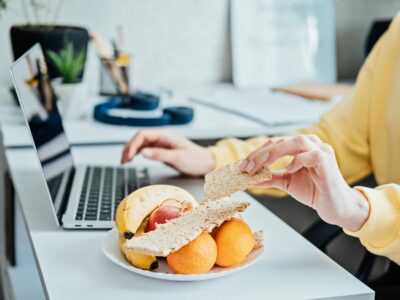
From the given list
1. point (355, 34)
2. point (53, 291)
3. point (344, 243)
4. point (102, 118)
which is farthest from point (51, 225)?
point (355, 34)

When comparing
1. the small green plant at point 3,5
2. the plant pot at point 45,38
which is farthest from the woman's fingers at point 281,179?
Answer: the small green plant at point 3,5

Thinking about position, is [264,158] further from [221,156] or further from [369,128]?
[369,128]

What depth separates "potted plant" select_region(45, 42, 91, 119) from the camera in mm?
1607

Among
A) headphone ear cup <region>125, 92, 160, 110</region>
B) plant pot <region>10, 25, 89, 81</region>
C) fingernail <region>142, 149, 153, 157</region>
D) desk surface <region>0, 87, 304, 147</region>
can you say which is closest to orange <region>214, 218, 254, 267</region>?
fingernail <region>142, 149, 153, 157</region>

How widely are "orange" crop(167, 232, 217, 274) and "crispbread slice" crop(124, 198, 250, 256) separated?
0.5 inches

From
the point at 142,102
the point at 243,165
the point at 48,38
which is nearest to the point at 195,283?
the point at 243,165

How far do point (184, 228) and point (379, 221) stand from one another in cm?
27

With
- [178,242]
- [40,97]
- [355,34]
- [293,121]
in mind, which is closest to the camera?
[178,242]

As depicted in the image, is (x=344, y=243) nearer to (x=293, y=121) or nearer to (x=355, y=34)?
(x=293, y=121)

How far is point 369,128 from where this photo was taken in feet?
4.41

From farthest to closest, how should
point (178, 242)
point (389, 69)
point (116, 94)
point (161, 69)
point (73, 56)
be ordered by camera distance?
point (161, 69) → point (116, 94) → point (73, 56) → point (389, 69) → point (178, 242)

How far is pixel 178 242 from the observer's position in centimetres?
75

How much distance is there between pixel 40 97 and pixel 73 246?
0.39m

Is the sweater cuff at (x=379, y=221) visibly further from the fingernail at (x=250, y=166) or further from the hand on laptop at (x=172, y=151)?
the hand on laptop at (x=172, y=151)
